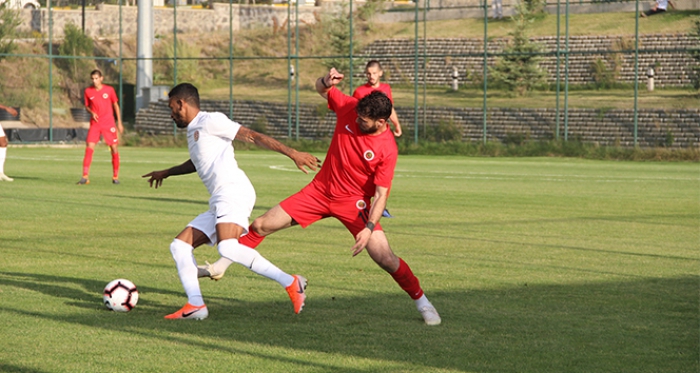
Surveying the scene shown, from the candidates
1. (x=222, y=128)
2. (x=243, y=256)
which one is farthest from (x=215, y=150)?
(x=243, y=256)

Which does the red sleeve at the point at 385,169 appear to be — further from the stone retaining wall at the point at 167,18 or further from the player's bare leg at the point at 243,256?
the stone retaining wall at the point at 167,18

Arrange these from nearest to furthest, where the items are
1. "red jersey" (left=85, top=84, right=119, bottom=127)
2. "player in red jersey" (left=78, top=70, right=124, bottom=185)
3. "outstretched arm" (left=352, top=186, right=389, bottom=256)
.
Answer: "outstretched arm" (left=352, top=186, right=389, bottom=256), "player in red jersey" (left=78, top=70, right=124, bottom=185), "red jersey" (left=85, top=84, right=119, bottom=127)

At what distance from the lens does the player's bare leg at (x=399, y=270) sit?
23.9ft

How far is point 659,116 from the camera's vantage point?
38375mm

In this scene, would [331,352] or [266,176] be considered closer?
[331,352]

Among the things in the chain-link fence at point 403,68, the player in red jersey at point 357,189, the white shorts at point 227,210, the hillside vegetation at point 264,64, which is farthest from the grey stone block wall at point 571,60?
the white shorts at point 227,210

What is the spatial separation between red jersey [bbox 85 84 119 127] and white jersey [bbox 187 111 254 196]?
12.5 metres

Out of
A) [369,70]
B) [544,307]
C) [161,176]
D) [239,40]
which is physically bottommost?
[544,307]

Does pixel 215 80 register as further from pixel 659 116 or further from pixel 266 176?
pixel 266 176

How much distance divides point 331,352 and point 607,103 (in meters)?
39.3

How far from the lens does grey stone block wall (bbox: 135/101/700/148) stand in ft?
122

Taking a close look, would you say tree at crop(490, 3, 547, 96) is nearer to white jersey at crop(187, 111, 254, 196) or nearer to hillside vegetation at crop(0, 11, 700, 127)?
hillside vegetation at crop(0, 11, 700, 127)

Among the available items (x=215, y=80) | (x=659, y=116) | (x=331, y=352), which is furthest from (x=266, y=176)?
(x=215, y=80)

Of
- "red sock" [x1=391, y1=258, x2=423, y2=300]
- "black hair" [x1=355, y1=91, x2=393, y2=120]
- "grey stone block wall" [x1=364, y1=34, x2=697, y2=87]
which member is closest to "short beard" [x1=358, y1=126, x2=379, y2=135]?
"black hair" [x1=355, y1=91, x2=393, y2=120]
